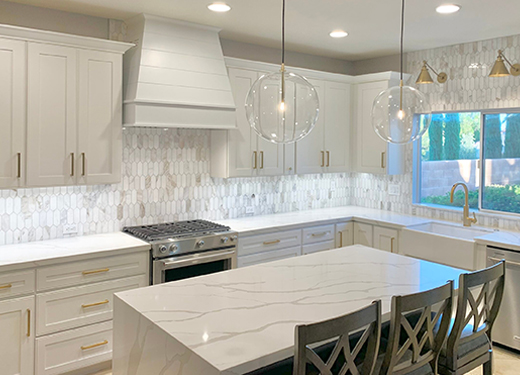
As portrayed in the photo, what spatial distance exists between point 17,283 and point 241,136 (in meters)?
2.20

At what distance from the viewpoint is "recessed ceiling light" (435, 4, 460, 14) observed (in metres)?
3.42

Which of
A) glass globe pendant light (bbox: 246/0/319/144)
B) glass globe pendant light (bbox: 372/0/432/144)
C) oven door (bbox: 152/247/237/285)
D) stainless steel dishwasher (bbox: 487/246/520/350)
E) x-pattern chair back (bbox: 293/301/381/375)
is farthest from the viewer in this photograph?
stainless steel dishwasher (bbox: 487/246/520/350)

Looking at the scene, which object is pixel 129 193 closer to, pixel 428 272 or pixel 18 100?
pixel 18 100

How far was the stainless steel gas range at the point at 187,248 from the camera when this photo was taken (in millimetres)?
3600

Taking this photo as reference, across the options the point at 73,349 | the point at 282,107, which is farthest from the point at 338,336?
the point at 73,349

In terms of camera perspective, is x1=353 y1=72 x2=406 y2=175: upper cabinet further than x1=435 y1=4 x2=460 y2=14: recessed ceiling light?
Yes

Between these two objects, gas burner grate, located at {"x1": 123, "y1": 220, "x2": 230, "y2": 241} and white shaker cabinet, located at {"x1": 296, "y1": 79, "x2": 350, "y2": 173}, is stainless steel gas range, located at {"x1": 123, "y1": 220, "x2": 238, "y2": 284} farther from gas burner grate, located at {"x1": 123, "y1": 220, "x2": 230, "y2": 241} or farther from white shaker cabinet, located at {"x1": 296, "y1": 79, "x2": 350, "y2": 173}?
white shaker cabinet, located at {"x1": 296, "y1": 79, "x2": 350, "y2": 173}

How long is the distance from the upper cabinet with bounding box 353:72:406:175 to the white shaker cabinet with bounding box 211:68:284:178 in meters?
1.22

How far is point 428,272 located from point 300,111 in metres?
1.28

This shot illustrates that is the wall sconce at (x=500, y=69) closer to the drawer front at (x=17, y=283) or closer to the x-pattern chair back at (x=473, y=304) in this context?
the x-pattern chair back at (x=473, y=304)

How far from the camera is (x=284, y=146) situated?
15.6 ft

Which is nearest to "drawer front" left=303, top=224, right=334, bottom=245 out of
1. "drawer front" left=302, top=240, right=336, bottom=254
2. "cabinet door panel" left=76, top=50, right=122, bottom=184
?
"drawer front" left=302, top=240, right=336, bottom=254

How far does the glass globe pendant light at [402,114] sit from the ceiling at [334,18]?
3.43 ft

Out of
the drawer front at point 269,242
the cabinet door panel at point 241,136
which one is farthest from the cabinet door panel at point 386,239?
the cabinet door panel at point 241,136
